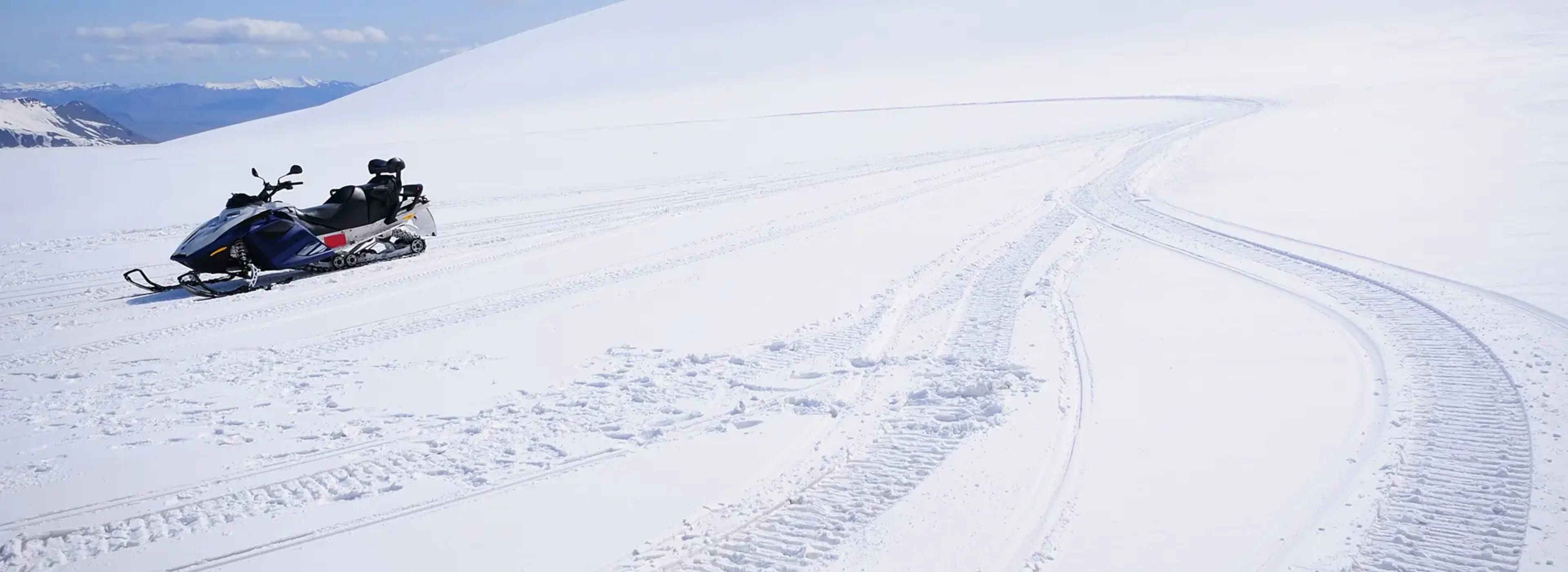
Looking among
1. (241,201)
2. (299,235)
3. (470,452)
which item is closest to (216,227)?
(241,201)

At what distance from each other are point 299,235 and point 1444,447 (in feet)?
30.4

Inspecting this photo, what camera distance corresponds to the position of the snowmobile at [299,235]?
8562 mm

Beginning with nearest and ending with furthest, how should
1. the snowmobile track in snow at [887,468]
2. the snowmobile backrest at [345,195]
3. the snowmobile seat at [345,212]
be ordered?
the snowmobile track in snow at [887,468] < the snowmobile seat at [345,212] < the snowmobile backrest at [345,195]

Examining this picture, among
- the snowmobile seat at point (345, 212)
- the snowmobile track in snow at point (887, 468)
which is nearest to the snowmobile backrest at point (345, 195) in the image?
the snowmobile seat at point (345, 212)

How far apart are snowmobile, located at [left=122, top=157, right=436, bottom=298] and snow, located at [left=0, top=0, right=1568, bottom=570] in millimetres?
299

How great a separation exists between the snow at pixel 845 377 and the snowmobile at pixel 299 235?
0.30 metres

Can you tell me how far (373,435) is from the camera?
4.97 metres

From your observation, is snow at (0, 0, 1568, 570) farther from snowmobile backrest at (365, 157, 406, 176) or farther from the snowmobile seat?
snowmobile backrest at (365, 157, 406, 176)

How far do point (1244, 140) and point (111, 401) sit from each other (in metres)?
18.3

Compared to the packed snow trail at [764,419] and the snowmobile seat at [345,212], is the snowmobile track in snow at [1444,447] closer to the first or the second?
the packed snow trail at [764,419]

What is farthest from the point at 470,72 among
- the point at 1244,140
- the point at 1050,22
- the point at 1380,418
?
the point at 1380,418

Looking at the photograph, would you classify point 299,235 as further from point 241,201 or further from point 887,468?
point 887,468

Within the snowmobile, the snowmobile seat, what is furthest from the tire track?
the snowmobile seat

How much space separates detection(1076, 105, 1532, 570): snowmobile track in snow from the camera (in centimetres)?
358
